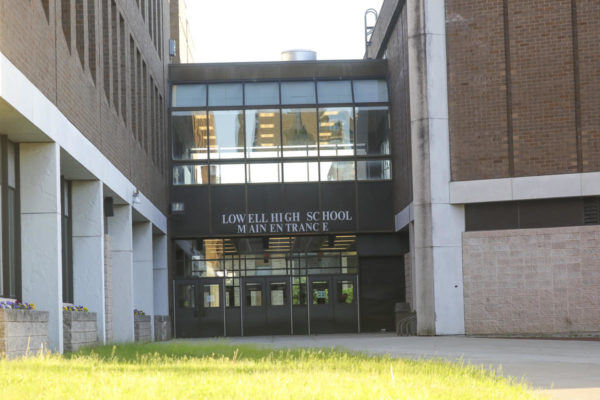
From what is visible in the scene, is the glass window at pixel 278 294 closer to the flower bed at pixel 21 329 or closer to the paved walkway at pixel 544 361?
the paved walkway at pixel 544 361

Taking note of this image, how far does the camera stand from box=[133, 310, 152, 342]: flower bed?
2766 centimetres

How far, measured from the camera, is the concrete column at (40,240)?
680 inches

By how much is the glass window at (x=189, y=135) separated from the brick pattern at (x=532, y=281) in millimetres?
11816

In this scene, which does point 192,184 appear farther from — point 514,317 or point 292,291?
point 514,317

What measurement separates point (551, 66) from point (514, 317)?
22.3 ft

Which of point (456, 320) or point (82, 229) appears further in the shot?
point (456, 320)

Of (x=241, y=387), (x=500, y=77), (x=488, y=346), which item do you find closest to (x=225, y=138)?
(x=500, y=77)

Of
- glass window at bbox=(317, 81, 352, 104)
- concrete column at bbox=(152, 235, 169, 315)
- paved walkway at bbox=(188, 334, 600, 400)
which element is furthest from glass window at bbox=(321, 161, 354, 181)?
paved walkway at bbox=(188, 334, 600, 400)

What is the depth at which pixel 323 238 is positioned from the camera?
36.3 m

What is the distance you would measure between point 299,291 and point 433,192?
33.5 feet

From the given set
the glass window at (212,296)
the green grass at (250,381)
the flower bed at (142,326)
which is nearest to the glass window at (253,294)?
the glass window at (212,296)

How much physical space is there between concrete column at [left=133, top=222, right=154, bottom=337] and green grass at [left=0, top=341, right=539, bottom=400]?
61.1ft

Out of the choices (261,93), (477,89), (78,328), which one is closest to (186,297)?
(261,93)

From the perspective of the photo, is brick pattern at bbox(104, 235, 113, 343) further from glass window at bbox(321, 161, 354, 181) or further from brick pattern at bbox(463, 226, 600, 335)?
glass window at bbox(321, 161, 354, 181)
